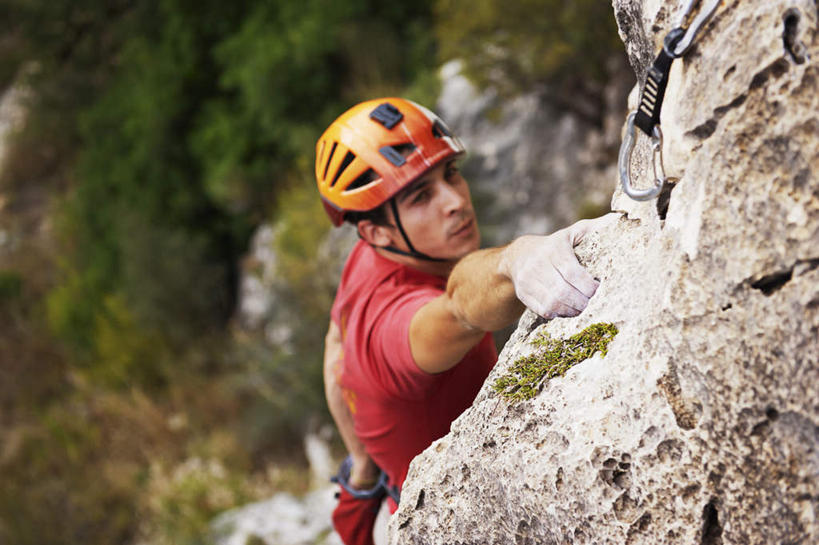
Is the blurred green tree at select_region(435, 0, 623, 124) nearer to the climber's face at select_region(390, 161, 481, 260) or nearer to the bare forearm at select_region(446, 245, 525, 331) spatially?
the climber's face at select_region(390, 161, 481, 260)

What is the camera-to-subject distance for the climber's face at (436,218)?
2.38 m

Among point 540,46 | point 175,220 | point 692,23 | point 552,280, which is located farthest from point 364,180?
point 175,220

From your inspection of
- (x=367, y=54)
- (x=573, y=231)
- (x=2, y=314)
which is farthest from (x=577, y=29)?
(x=2, y=314)

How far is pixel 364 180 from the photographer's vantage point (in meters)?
2.43

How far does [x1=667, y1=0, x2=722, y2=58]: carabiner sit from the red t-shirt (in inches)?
40.0

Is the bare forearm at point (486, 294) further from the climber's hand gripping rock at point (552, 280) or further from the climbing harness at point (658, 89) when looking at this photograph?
the climbing harness at point (658, 89)

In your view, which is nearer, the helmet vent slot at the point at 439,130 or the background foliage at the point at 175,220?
the helmet vent slot at the point at 439,130

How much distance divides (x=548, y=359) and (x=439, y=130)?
1.21 metres

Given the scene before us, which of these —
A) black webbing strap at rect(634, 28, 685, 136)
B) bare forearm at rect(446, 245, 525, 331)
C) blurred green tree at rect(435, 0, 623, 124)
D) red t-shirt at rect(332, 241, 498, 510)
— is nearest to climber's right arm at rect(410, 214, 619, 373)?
bare forearm at rect(446, 245, 525, 331)

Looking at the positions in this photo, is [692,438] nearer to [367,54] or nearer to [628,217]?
[628,217]

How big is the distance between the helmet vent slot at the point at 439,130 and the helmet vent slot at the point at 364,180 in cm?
28

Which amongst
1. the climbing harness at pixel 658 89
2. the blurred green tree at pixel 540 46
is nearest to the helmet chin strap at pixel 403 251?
the climbing harness at pixel 658 89

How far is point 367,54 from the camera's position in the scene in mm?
10062

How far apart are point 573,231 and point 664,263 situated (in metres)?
0.33
